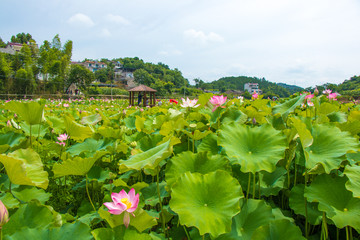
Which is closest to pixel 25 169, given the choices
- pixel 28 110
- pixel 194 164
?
pixel 194 164

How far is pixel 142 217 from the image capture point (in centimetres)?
58

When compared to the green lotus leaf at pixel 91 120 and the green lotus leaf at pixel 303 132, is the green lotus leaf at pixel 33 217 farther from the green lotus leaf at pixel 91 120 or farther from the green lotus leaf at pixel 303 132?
the green lotus leaf at pixel 91 120

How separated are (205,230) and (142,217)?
169mm

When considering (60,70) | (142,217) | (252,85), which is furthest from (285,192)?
(252,85)

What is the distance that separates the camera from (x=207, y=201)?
0.60 meters

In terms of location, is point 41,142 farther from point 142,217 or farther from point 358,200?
point 358,200

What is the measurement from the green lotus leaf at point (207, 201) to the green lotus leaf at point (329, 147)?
0.83 ft

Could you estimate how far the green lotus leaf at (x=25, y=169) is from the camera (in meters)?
0.64

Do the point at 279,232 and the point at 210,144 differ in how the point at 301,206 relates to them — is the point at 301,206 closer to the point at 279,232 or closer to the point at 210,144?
the point at 279,232

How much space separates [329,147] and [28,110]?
1316 millimetres

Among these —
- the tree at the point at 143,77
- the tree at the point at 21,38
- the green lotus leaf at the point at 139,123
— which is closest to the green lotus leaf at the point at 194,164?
the green lotus leaf at the point at 139,123

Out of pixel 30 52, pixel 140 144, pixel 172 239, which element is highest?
pixel 30 52

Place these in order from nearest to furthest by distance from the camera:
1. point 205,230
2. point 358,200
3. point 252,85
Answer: point 205,230 < point 358,200 < point 252,85

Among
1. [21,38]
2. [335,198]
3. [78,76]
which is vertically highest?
[21,38]
